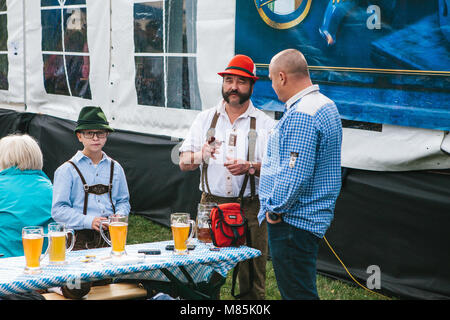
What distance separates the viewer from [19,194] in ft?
12.6

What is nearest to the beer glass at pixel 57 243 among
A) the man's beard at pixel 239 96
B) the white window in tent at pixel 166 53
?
the man's beard at pixel 239 96

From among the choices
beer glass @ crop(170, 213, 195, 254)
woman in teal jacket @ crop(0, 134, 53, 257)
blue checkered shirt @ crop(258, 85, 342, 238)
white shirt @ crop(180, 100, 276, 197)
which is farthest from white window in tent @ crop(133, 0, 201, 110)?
beer glass @ crop(170, 213, 195, 254)

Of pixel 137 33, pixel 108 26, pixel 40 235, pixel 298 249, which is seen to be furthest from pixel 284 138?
A: pixel 108 26

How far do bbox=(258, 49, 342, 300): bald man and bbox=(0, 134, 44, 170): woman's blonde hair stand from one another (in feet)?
5.34

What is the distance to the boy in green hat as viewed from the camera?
3.69 meters

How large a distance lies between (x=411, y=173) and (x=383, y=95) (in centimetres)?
64

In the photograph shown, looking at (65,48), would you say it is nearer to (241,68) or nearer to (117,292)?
(241,68)

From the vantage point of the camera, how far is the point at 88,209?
3779mm

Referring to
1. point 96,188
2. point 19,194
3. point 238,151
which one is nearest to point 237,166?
point 238,151

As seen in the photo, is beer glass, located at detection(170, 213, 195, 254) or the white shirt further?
the white shirt

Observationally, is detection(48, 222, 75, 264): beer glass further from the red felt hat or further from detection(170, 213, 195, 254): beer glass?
the red felt hat

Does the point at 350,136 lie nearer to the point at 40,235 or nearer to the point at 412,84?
the point at 412,84

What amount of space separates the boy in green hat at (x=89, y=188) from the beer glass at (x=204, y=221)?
0.65 meters

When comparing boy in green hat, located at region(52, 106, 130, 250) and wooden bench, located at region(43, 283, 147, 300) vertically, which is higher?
boy in green hat, located at region(52, 106, 130, 250)
